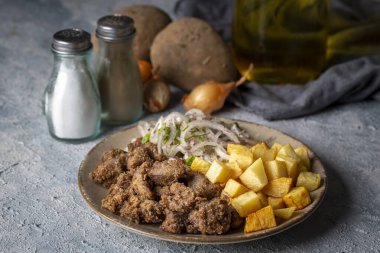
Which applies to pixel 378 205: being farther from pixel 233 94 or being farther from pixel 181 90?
pixel 181 90

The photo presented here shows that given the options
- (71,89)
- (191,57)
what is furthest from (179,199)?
(191,57)

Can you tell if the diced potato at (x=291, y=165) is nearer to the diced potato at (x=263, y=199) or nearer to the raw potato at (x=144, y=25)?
the diced potato at (x=263, y=199)

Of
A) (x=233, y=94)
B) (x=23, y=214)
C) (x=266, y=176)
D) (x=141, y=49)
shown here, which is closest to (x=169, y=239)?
(x=266, y=176)

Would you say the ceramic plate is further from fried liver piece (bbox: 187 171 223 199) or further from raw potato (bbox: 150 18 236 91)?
raw potato (bbox: 150 18 236 91)

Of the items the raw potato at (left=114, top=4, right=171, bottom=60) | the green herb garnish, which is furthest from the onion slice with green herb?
the raw potato at (left=114, top=4, right=171, bottom=60)

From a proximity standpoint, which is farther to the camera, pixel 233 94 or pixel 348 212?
pixel 233 94

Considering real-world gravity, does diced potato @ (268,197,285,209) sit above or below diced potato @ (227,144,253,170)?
below
